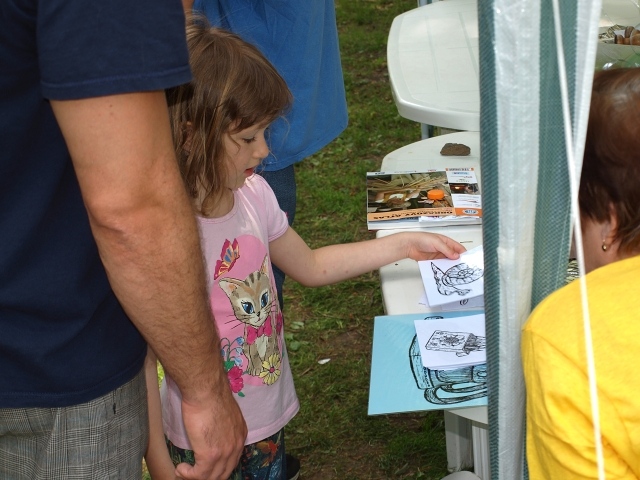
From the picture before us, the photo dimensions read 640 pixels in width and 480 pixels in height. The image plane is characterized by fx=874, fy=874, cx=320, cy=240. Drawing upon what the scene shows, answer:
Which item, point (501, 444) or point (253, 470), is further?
point (253, 470)

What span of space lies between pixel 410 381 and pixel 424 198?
0.76m

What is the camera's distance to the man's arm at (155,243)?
108 centimetres

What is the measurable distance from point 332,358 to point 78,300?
2054 mm

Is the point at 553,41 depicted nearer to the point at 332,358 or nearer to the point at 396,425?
the point at 396,425

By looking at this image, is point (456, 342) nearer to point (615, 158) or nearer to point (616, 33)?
point (615, 158)

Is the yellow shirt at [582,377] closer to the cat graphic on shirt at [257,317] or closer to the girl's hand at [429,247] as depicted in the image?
the cat graphic on shirt at [257,317]

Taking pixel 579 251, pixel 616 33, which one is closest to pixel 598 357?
pixel 579 251

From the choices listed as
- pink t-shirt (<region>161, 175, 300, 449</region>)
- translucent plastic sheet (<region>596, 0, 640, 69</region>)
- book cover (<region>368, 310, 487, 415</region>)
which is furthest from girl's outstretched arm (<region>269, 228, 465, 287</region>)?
translucent plastic sheet (<region>596, 0, 640, 69</region>)

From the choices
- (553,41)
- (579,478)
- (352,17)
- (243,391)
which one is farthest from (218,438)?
(352,17)

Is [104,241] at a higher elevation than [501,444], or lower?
higher

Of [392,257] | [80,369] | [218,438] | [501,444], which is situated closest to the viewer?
[501,444]

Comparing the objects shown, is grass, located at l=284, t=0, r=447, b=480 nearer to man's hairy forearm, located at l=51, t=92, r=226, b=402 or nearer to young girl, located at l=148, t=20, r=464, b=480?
young girl, located at l=148, t=20, r=464, b=480

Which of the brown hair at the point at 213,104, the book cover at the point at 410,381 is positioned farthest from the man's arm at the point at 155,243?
the brown hair at the point at 213,104

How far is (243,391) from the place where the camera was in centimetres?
178
